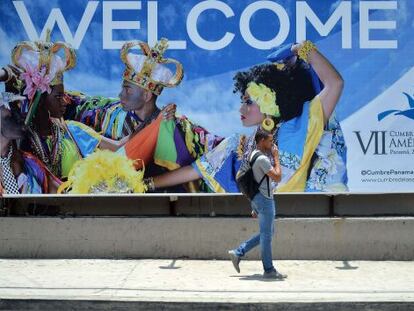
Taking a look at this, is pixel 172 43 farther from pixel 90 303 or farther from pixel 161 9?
pixel 90 303

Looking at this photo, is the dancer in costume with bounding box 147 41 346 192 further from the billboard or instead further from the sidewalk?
the sidewalk

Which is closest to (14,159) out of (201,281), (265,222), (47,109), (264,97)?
(47,109)

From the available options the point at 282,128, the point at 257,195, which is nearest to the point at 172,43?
the point at 282,128

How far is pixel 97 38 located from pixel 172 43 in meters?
1.02

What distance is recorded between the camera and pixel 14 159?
8695 millimetres

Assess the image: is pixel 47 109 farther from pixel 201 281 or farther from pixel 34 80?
pixel 201 281

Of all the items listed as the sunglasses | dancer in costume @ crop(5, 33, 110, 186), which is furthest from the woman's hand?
dancer in costume @ crop(5, 33, 110, 186)

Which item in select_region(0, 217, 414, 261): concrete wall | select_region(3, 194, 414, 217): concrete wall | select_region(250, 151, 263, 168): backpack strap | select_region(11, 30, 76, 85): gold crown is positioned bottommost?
select_region(0, 217, 414, 261): concrete wall

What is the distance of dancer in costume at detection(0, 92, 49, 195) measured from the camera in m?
8.68

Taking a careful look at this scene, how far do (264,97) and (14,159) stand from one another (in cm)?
351

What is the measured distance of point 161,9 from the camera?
8.59 m

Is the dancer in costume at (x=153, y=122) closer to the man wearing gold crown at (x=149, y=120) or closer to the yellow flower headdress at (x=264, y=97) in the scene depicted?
the man wearing gold crown at (x=149, y=120)

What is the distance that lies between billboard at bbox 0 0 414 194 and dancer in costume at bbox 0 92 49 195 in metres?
0.01

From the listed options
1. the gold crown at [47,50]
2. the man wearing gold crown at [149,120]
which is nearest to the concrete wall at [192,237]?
the man wearing gold crown at [149,120]
